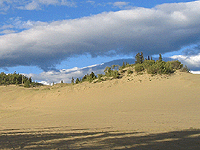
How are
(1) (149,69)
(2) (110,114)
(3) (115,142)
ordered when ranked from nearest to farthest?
(3) (115,142), (2) (110,114), (1) (149,69)

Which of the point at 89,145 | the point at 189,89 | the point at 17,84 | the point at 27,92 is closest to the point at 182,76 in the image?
the point at 189,89

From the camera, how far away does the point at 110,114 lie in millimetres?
18891

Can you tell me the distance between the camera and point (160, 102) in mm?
23688

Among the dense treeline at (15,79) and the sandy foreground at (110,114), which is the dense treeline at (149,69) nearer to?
the sandy foreground at (110,114)

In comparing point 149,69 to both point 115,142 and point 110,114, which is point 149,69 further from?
point 115,142

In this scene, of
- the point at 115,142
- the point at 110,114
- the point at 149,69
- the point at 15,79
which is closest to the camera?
the point at 115,142

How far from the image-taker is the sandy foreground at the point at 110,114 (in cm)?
888

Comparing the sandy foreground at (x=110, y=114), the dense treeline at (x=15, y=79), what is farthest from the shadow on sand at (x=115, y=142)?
the dense treeline at (x=15, y=79)

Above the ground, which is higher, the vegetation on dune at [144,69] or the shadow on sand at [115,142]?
the vegetation on dune at [144,69]

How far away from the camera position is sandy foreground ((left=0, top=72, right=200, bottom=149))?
8875 mm

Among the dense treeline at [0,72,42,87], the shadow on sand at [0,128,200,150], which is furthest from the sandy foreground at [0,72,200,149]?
the dense treeline at [0,72,42,87]

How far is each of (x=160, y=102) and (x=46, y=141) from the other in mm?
16929

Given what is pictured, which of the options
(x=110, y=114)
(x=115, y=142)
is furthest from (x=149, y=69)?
(x=115, y=142)

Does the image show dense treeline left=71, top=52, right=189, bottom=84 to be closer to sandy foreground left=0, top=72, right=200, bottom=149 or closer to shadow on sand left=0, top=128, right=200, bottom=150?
sandy foreground left=0, top=72, right=200, bottom=149
